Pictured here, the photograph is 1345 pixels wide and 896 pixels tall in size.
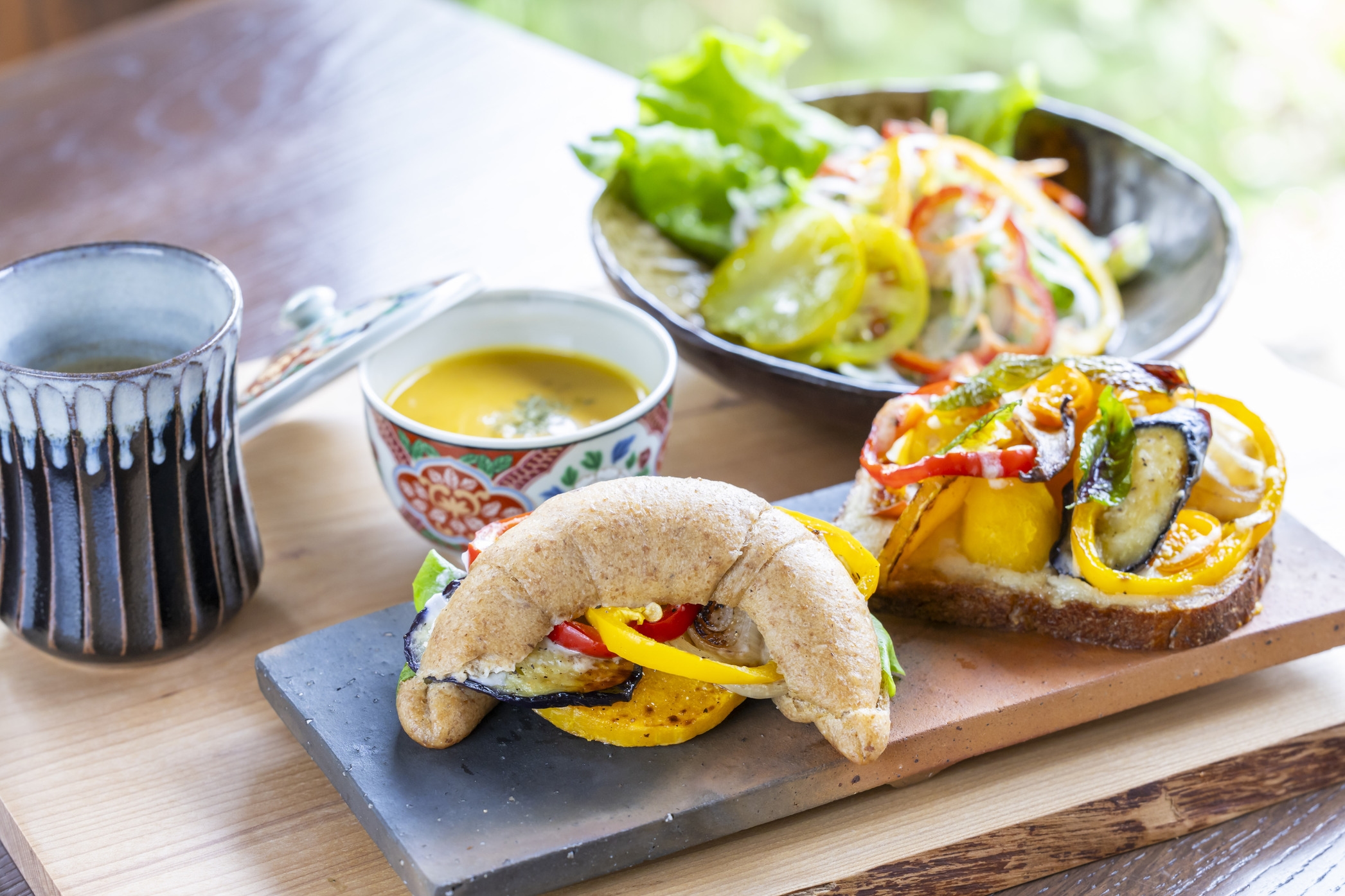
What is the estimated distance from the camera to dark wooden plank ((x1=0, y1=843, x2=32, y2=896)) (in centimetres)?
179

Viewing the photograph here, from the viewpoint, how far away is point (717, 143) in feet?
11.1

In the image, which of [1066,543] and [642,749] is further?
[1066,543]

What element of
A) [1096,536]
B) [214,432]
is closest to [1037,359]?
[1096,536]

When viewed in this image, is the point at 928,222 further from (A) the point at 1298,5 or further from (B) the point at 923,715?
(A) the point at 1298,5

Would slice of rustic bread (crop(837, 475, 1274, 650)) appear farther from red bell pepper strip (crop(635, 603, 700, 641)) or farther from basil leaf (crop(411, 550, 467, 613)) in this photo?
basil leaf (crop(411, 550, 467, 613))

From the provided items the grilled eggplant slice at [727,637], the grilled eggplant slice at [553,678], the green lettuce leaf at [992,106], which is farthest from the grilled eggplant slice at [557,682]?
the green lettuce leaf at [992,106]

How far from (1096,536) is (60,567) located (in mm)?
1631

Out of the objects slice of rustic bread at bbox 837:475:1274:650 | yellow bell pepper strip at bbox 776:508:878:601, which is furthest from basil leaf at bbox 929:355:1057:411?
yellow bell pepper strip at bbox 776:508:878:601

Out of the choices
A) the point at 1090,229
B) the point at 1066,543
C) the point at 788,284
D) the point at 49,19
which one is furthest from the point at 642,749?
the point at 49,19

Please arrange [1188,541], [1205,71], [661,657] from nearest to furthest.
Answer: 1. [661,657]
2. [1188,541]
3. [1205,71]

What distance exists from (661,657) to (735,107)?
2167mm

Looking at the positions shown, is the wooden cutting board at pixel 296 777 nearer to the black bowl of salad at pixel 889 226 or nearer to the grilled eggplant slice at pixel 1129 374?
the grilled eggplant slice at pixel 1129 374

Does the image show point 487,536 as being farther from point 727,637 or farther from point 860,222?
point 860,222

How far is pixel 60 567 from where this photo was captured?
1.89 metres
